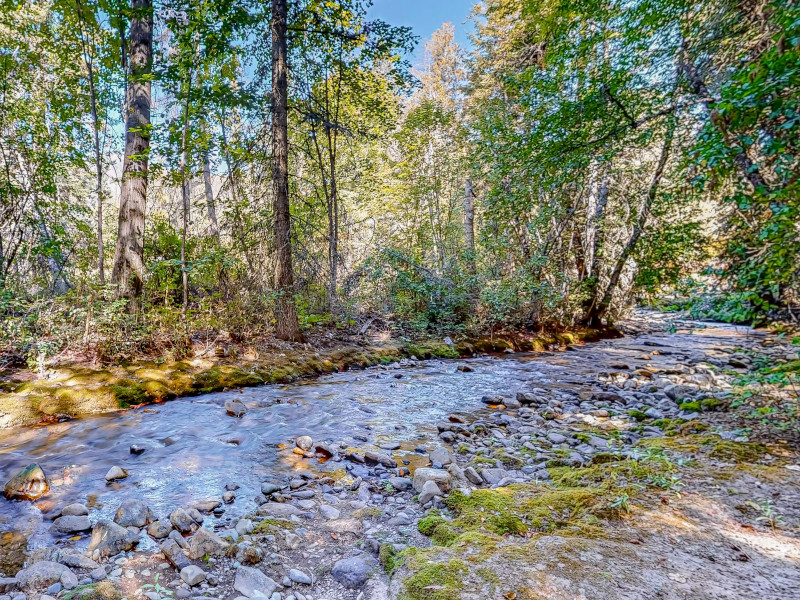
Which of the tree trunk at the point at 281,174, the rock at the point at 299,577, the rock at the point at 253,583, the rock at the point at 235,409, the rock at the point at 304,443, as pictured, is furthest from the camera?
the tree trunk at the point at 281,174

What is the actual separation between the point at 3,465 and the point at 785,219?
6873 mm

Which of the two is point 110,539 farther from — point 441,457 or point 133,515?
point 441,457

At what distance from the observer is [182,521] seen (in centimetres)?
236

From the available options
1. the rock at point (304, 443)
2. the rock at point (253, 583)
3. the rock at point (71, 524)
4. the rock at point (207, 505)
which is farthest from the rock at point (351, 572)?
the rock at point (304, 443)

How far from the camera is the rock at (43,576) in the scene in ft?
5.85

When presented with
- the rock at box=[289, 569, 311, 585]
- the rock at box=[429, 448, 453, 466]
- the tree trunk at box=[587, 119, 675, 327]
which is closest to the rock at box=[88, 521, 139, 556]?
the rock at box=[289, 569, 311, 585]

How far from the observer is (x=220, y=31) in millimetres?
6844

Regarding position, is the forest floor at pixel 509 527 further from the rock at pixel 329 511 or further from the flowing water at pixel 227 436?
the flowing water at pixel 227 436

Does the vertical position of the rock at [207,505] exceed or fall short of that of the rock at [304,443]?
it exceeds it

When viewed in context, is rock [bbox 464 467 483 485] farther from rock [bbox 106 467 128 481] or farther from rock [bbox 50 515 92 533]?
rock [bbox 106 467 128 481]

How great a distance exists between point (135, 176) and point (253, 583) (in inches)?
275

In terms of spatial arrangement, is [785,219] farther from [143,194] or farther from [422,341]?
[143,194]

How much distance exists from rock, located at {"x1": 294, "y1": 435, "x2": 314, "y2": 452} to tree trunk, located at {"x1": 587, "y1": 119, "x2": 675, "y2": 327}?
22.1 feet

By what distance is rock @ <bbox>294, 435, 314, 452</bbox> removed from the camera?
3801 mm
